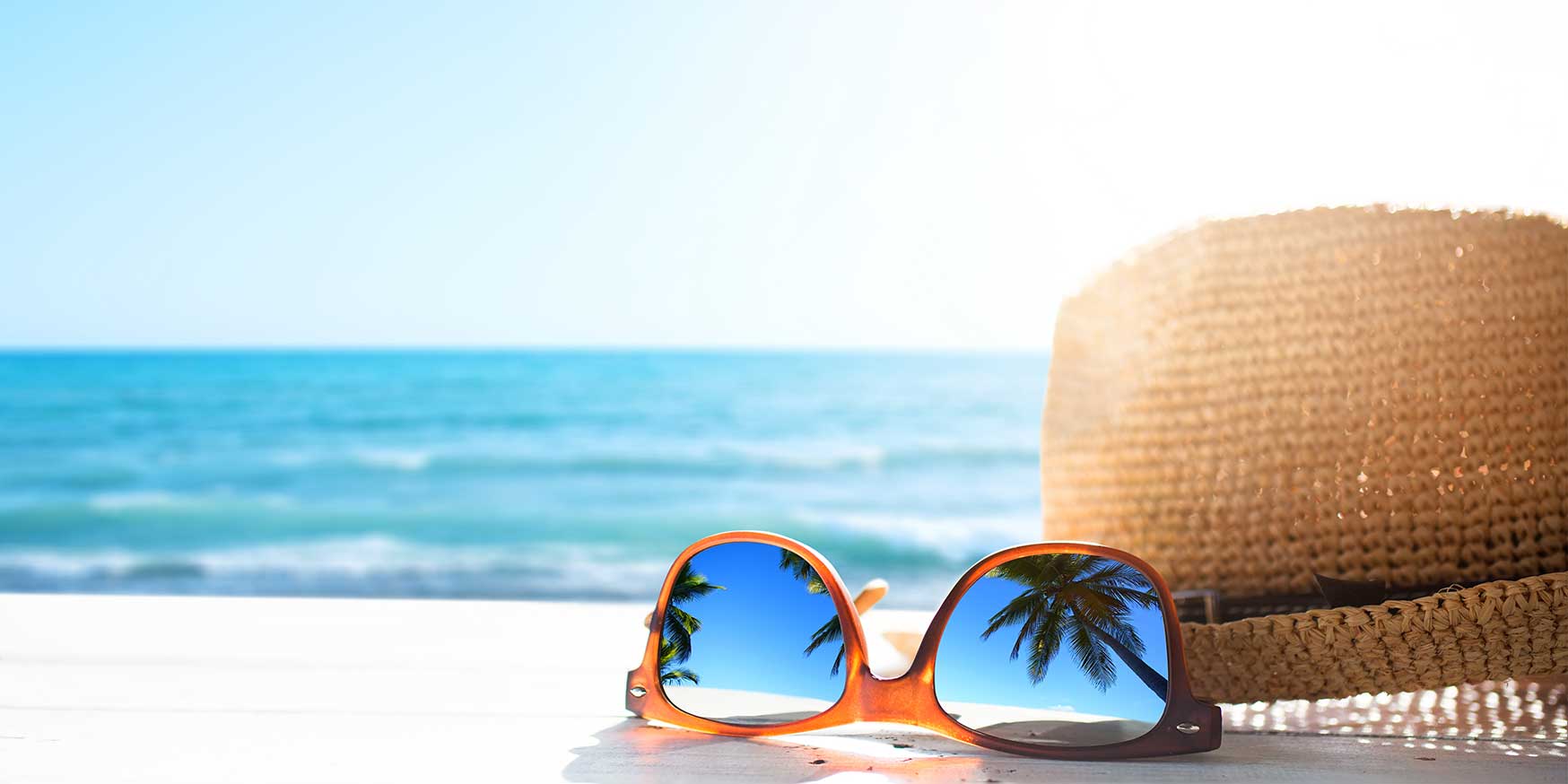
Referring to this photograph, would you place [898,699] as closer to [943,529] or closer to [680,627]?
[680,627]

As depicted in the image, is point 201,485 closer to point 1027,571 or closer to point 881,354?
point 1027,571

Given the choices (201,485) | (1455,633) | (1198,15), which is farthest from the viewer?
(201,485)

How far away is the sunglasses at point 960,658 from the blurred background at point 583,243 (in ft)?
16.9

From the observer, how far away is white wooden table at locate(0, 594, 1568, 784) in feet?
1.71

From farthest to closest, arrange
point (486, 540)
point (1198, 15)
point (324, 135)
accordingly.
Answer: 1. point (324, 135)
2. point (486, 540)
3. point (1198, 15)

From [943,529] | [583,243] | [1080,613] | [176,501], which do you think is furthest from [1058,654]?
[583,243]

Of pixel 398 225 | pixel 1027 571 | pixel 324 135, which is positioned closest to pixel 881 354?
pixel 398 225

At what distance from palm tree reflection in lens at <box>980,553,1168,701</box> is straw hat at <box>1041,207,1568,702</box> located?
2.8 inches

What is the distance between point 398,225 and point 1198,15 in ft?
48.0

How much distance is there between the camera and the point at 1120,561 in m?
0.56

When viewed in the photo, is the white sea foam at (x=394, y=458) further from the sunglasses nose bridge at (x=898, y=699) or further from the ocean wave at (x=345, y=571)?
the sunglasses nose bridge at (x=898, y=699)

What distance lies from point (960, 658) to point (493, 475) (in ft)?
28.0

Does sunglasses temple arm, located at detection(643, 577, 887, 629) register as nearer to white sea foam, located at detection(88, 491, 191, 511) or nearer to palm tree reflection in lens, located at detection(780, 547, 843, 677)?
palm tree reflection in lens, located at detection(780, 547, 843, 677)

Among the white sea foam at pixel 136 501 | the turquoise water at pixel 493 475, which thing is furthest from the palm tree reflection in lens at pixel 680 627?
the white sea foam at pixel 136 501
